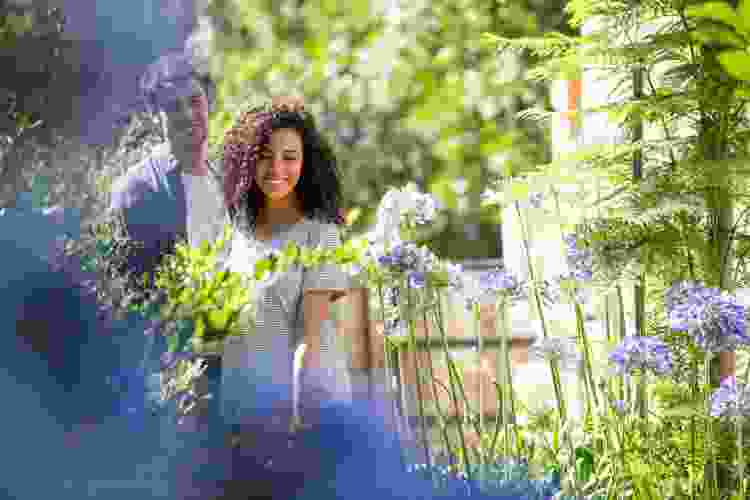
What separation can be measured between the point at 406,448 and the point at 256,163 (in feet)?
2.69

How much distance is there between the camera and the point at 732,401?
2.26 metres

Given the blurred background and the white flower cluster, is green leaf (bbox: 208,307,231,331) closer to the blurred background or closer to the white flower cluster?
the white flower cluster

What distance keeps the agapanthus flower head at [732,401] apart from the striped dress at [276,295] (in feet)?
2.68

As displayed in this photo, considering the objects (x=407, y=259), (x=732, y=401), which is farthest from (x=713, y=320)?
(x=407, y=259)

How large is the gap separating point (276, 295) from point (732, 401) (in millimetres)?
1105

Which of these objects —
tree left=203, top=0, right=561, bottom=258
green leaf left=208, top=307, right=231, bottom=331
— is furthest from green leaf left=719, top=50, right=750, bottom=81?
tree left=203, top=0, right=561, bottom=258

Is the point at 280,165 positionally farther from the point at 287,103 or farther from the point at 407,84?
the point at 407,84

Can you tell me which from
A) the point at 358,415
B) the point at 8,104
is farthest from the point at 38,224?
the point at 358,415

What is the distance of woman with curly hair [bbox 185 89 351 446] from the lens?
8.83ft

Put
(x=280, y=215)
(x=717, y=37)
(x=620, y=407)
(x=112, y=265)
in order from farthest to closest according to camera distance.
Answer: (x=280, y=215) < (x=620, y=407) < (x=717, y=37) < (x=112, y=265)

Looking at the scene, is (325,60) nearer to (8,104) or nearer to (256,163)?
(256,163)

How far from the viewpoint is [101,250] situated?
69.6 inches

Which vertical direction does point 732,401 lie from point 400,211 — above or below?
below

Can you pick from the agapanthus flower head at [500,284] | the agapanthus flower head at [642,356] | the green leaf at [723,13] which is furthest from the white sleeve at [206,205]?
the green leaf at [723,13]
